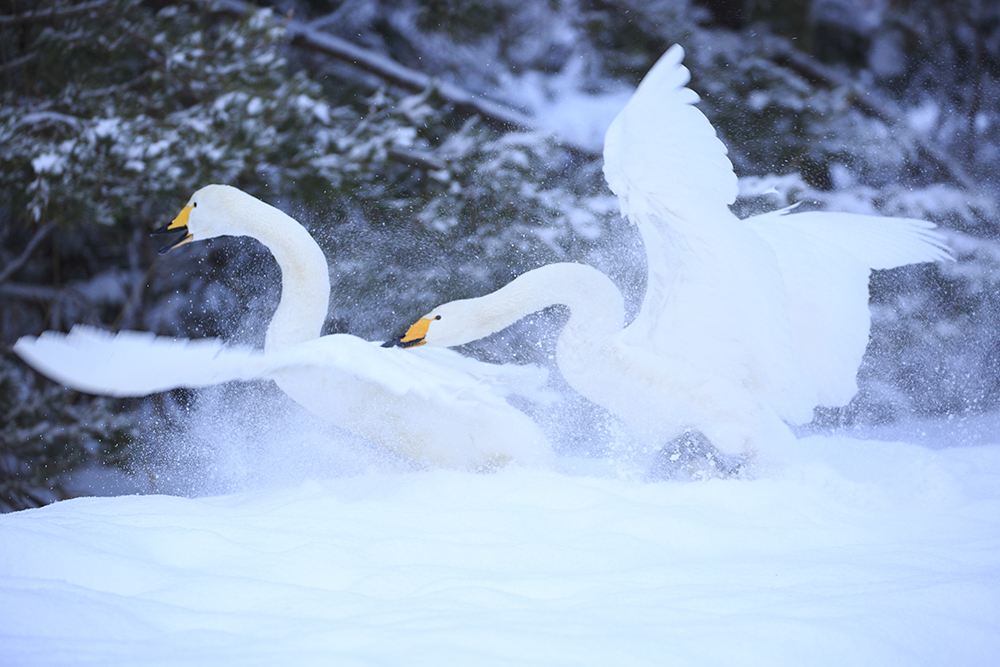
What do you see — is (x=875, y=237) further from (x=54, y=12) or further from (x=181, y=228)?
A: (x=54, y=12)

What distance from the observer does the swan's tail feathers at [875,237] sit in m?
3.38

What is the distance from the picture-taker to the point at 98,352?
6.32ft

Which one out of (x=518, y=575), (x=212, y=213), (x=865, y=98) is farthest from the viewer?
(x=865, y=98)

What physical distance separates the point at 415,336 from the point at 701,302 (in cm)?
103

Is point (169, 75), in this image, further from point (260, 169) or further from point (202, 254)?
point (202, 254)

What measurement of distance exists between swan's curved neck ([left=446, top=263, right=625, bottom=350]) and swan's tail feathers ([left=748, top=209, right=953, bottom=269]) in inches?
33.3

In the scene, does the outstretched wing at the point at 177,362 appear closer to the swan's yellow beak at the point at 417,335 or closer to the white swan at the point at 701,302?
the swan's yellow beak at the point at 417,335

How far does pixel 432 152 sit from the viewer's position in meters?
5.52

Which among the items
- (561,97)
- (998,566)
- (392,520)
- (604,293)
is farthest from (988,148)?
(392,520)

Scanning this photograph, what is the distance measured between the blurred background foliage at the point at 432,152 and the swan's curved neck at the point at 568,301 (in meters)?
1.97

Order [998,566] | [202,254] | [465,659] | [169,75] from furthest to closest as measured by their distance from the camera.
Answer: [202,254]
[169,75]
[998,566]
[465,659]

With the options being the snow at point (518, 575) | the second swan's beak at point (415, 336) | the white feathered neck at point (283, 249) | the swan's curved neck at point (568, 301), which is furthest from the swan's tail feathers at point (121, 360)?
the swan's curved neck at point (568, 301)

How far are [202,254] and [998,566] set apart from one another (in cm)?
569

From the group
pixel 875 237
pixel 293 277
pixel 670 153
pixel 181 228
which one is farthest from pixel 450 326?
pixel 875 237
